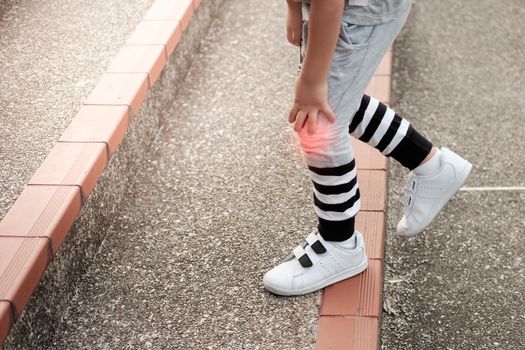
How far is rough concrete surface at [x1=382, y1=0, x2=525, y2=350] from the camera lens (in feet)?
7.59

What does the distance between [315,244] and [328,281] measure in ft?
0.36

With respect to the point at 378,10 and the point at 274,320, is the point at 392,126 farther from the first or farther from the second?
the point at 274,320

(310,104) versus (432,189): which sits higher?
(310,104)

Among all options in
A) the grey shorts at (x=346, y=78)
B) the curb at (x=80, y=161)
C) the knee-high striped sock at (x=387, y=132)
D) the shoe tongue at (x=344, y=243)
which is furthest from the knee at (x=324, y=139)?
the curb at (x=80, y=161)

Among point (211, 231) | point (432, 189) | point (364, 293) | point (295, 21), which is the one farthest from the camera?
point (211, 231)

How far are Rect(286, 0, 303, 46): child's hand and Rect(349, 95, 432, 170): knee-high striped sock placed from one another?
0.25 m

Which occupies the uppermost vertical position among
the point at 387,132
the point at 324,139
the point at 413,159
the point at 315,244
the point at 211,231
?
the point at 324,139

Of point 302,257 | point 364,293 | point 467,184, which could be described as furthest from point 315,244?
point 467,184

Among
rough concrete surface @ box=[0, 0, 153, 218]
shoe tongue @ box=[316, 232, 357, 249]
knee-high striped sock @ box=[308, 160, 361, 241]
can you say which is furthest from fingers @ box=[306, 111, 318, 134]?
rough concrete surface @ box=[0, 0, 153, 218]

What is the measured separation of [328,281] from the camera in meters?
2.27

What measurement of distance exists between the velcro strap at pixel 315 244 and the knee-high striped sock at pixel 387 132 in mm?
312

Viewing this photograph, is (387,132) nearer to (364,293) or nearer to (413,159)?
(413,159)

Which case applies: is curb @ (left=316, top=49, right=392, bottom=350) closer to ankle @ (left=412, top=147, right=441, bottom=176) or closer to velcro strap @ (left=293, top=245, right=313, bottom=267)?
velcro strap @ (left=293, top=245, right=313, bottom=267)

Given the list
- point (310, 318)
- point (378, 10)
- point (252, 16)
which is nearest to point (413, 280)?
point (310, 318)
